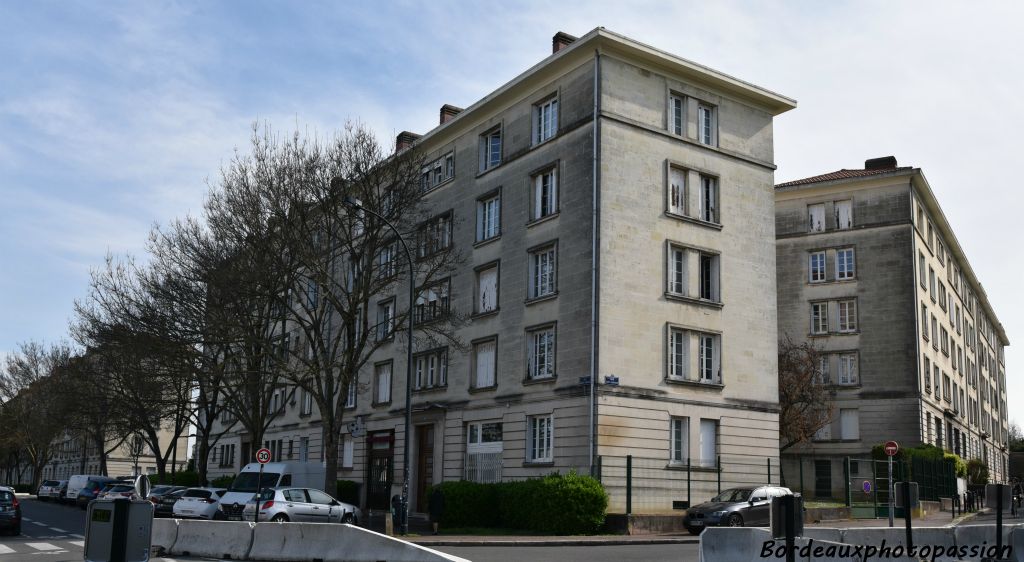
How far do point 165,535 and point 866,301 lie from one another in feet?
130

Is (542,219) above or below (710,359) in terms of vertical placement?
above

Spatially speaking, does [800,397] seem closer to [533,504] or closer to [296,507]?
[533,504]

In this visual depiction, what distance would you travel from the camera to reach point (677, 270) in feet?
114

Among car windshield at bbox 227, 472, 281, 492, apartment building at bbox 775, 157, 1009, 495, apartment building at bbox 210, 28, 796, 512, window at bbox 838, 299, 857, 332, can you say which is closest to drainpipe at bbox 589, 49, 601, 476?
apartment building at bbox 210, 28, 796, 512

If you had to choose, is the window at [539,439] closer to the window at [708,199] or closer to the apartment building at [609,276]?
the apartment building at [609,276]

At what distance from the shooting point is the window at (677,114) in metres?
35.4

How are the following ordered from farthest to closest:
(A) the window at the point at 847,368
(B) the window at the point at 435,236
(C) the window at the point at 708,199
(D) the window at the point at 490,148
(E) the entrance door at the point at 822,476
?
(A) the window at the point at 847,368 < (E) the entrance door at the point at 822,476 < (D) the window at the point at 490,148 < (B) the window at the point at 435,236 < (C) the window at the point at 708,199

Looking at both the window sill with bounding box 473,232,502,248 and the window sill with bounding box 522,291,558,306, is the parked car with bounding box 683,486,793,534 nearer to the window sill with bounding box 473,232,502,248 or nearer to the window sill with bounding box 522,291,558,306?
the window sill with bounding box 522,291,558,306

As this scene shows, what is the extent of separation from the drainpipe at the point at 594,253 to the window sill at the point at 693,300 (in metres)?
3.04

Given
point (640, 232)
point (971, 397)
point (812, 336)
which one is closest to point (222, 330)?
point (640, 232)

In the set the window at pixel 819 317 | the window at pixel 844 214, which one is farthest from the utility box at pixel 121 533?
the window at pixel 844 214

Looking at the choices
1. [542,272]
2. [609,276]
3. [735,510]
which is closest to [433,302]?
[542,272]

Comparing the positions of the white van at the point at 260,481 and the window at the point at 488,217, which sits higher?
the window at the point at 488,217

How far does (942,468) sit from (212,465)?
4460 centimetres
